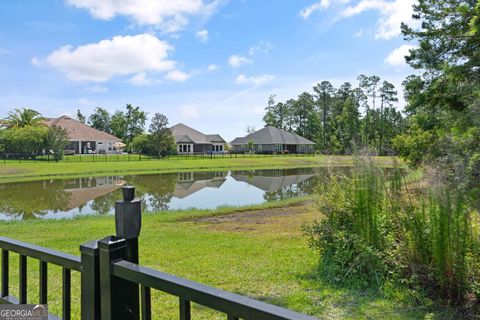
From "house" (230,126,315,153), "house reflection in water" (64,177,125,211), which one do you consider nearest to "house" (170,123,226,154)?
"house" (230,126,315,153)

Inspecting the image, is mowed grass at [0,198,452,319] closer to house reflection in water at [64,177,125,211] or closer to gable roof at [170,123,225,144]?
house reflection in water at [64,177,125,211]

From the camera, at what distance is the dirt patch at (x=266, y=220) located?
950 cm

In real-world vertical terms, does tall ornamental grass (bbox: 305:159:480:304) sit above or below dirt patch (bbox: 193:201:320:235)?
above

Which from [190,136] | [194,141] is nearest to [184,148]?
[194,141]

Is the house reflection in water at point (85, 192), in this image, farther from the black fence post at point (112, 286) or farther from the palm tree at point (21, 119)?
the palm tree at point (21, 119)

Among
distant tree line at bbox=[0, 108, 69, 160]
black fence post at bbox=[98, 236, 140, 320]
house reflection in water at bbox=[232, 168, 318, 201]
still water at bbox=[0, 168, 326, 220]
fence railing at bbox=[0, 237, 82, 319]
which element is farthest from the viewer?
distant tree line at bbox=[0, 108, 69, 160]

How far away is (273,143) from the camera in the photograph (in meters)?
61.3

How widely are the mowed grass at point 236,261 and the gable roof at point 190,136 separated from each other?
48.2 m

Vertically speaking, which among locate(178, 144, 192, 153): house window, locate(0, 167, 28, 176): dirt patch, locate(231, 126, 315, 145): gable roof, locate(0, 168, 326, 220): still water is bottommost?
locate(0, 168, 326, 220): still water

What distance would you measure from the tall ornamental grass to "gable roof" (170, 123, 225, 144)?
55.0 m

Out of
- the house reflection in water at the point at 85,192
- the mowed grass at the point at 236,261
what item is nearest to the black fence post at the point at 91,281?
the mowed grass at the point at 236,261

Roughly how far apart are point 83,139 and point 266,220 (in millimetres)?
47793

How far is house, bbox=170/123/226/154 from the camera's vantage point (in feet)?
196

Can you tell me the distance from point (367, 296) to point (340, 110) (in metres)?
68.7
